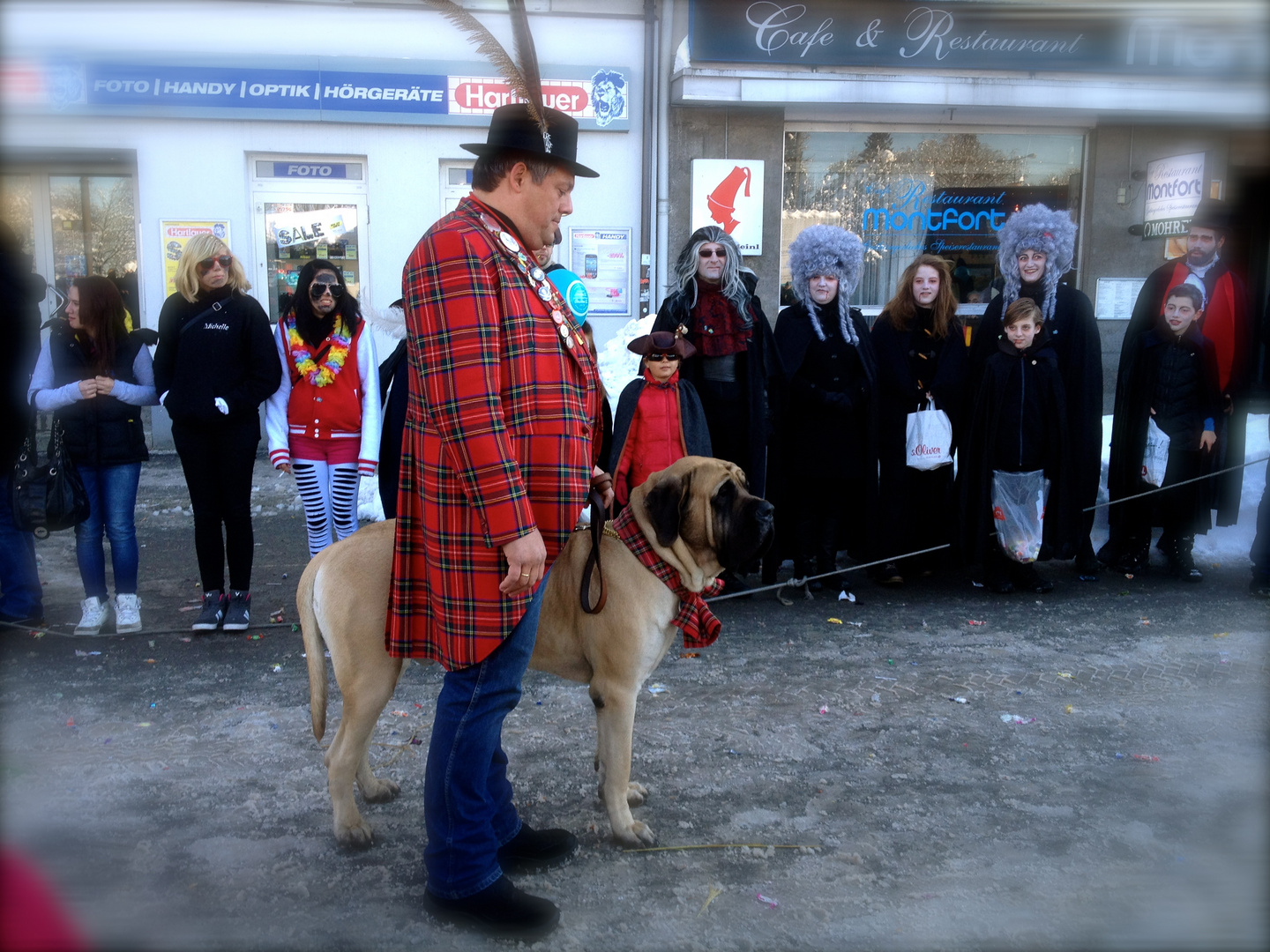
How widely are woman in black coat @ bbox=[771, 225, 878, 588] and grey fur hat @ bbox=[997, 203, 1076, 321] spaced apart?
104 cm

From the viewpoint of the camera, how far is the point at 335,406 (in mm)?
5227

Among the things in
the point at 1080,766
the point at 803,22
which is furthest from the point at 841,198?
the point at 1080,766

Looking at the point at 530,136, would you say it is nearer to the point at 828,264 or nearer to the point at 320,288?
the point at 320,288

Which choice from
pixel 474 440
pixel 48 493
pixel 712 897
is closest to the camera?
pixel 474 440

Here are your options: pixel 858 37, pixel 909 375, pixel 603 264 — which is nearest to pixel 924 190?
pixel 858 37

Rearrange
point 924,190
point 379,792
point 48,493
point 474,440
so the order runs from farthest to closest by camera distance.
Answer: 1. point 924,190
2. point 48,493
3. point 379,792
4. point 474,440

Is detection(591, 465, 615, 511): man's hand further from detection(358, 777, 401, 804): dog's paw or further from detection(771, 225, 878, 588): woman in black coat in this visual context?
detection(771, 225, 878, 588): woman in black coat

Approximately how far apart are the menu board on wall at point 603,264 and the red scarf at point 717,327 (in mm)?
5507

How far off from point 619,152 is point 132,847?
9.46m

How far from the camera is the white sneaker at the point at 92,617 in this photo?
5230 mm

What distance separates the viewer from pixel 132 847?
9.37ft

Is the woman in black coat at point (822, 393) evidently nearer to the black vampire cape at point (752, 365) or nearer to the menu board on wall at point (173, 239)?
the black vampire cape at point (752, 365)

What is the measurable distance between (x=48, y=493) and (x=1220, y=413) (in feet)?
23.7

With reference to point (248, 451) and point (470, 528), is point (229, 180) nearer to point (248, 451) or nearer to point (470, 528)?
point (248, 451)
